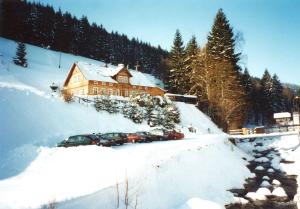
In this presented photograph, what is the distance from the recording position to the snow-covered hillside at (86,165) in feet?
40.3

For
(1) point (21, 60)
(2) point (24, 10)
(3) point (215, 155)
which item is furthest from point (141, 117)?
(2) point (24, 10)

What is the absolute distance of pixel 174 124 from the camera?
42812mm

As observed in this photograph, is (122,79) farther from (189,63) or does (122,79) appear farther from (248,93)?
(248,93)

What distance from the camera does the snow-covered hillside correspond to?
484 inches

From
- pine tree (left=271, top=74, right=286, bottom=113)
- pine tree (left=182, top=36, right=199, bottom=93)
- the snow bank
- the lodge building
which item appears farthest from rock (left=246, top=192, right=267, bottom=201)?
pine tree (left=271, top=74, right=286, bottom=113)

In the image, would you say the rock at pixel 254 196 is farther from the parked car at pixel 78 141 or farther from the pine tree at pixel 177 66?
the pine tree at pixel 177 66

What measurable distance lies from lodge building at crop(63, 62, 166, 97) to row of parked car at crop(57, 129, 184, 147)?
2159 centimetres

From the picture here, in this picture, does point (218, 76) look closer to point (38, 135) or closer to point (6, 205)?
point (38, 135)

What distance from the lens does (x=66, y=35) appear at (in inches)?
3391

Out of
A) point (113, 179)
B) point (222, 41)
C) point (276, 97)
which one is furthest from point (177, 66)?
point (113, 179)

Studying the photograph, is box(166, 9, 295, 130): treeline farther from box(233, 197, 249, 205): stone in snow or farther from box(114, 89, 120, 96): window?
box(233, 197, 249, 205): stone in snow

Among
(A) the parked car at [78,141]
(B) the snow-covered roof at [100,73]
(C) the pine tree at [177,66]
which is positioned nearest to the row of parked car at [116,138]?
(A) the parked car at [78,141]

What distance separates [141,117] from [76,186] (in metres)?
27.1

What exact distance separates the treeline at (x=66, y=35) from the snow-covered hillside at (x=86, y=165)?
4977cm
